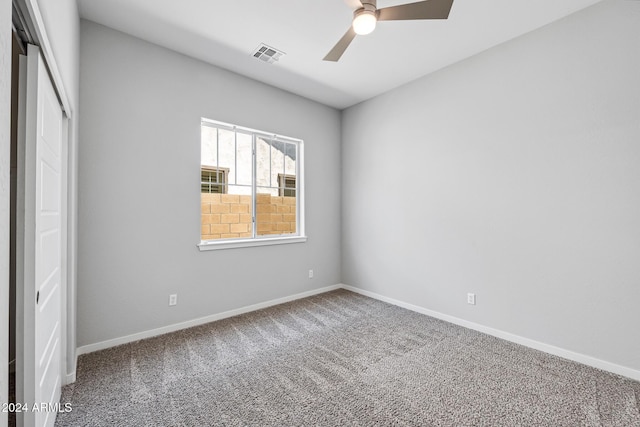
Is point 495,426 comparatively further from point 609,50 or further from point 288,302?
point 609,50

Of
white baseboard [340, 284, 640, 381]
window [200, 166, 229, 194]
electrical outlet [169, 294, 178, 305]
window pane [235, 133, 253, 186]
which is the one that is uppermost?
window pane [235, 133, 253, 186]

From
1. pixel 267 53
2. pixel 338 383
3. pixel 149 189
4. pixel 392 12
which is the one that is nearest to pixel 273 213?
pixel 149 189

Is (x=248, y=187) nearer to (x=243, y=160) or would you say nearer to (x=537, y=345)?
(x=243, y=160)

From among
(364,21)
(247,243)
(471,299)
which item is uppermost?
(364,21)

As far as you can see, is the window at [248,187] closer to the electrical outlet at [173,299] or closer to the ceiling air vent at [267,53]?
the electrical outlet at [173,299]

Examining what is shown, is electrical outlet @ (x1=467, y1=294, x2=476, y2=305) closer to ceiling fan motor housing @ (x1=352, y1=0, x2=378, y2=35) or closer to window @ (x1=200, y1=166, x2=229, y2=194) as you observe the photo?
ceiling fan motor housing @ (x1=352, y1=0, x2=378, y2=35)

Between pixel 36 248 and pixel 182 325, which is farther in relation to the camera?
pixel 182 325

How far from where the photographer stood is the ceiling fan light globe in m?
1.96

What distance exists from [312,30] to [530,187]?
2.45 m

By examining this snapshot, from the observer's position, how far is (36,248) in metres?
1.28

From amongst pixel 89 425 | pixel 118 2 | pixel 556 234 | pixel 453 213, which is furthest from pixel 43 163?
pixel 556 234

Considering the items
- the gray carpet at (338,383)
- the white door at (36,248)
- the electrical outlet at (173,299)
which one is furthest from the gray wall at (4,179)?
the electrical outlet at (173,299)

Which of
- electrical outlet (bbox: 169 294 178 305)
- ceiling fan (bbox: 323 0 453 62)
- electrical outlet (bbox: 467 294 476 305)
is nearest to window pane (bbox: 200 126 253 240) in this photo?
electrical outlet (bbox: 169 294 178 305)

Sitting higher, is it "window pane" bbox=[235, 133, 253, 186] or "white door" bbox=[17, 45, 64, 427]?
"window pane" bbox=[235, 133, 253, 186]
